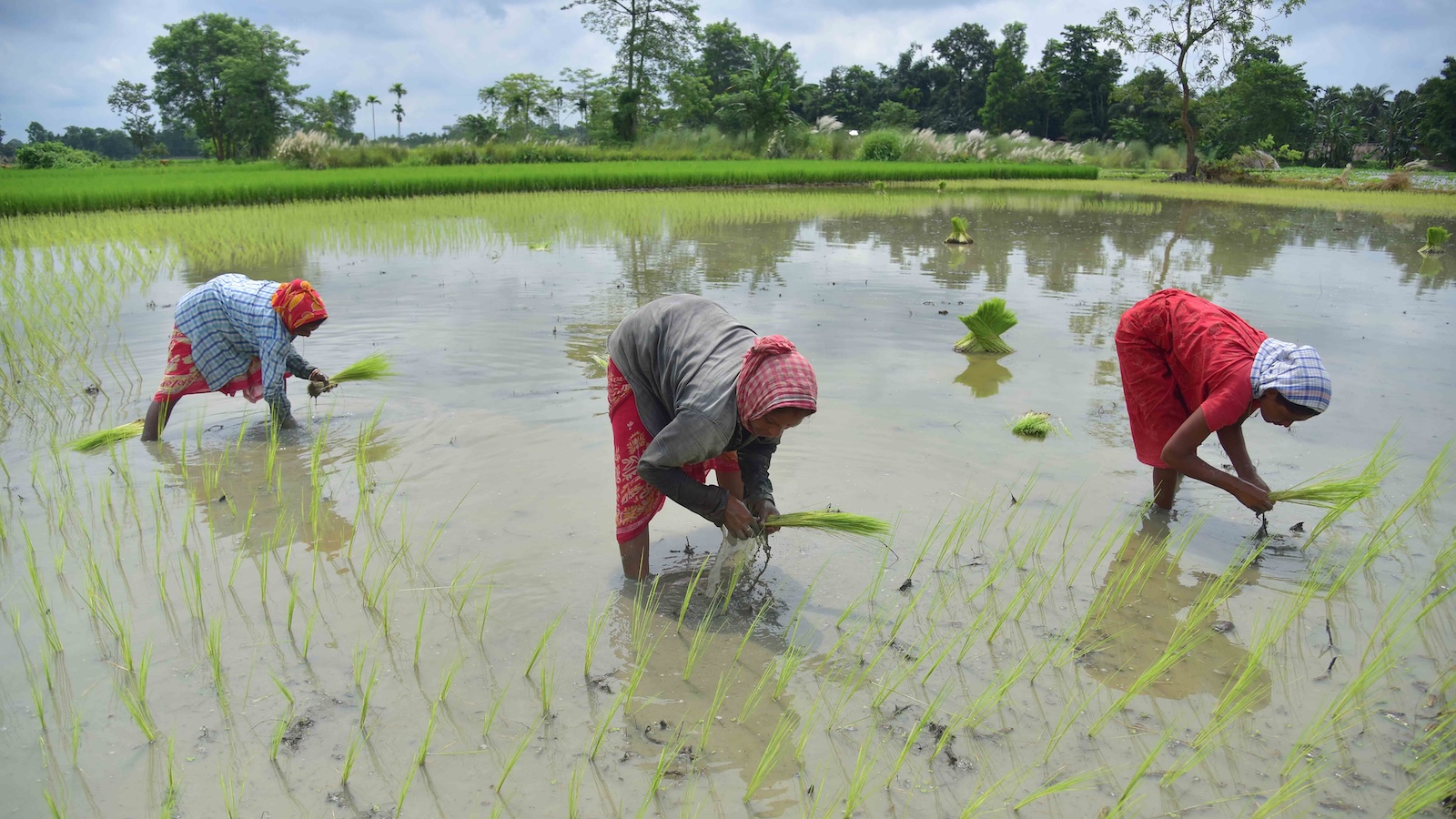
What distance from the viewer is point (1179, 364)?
10.3 feet

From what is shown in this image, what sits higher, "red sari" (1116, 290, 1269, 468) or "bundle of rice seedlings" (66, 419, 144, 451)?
"red sari" (1116, 290, 1269, 468)

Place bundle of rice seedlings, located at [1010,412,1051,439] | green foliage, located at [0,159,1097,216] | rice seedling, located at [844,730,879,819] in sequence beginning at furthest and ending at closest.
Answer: green foliage, located at [0,159,1097,216] → bundle of rice seedlings, located at [1010,412,1051,439] → rice seedling, located at [844,730,879,819]

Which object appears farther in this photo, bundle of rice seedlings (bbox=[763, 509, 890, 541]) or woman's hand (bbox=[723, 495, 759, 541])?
bundle of rice seedlings (bbox=[763, 509, 890, 541])

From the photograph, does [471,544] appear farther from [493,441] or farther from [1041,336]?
[1041,336]

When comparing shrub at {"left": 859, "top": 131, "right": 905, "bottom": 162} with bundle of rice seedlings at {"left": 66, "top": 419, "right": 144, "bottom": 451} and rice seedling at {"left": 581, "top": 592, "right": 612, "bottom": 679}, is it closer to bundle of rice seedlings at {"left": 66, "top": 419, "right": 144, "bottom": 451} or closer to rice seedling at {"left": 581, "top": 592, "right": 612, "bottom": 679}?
bundle of rice seedlings at {"left": 66, "top": 419, "right": 144, "bottom": 451}

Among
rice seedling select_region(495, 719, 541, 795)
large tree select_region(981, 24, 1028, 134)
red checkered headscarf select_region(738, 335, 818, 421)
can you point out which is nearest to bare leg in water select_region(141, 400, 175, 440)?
rice seedling select_region(495, 719, 541, 795)

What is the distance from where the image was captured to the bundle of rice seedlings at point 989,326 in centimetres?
553

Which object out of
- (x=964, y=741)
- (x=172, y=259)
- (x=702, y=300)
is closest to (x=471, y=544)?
(x=702, y=300)

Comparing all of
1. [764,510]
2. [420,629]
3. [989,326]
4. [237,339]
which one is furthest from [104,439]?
[989,326]

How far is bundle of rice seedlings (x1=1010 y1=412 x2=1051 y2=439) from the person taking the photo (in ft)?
13.7

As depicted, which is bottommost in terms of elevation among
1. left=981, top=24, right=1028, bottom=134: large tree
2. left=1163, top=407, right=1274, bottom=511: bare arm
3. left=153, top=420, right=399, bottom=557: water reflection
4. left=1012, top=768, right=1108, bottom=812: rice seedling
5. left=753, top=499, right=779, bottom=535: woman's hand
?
left=1012, top=768, right=1108, bottom=812: rice seedling

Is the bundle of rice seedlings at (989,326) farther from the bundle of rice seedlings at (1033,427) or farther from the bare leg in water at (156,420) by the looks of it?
the bare leg in water at (156,420)

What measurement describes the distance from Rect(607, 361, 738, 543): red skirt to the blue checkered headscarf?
5.29 ft

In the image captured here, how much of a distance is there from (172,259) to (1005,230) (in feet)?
32.1
